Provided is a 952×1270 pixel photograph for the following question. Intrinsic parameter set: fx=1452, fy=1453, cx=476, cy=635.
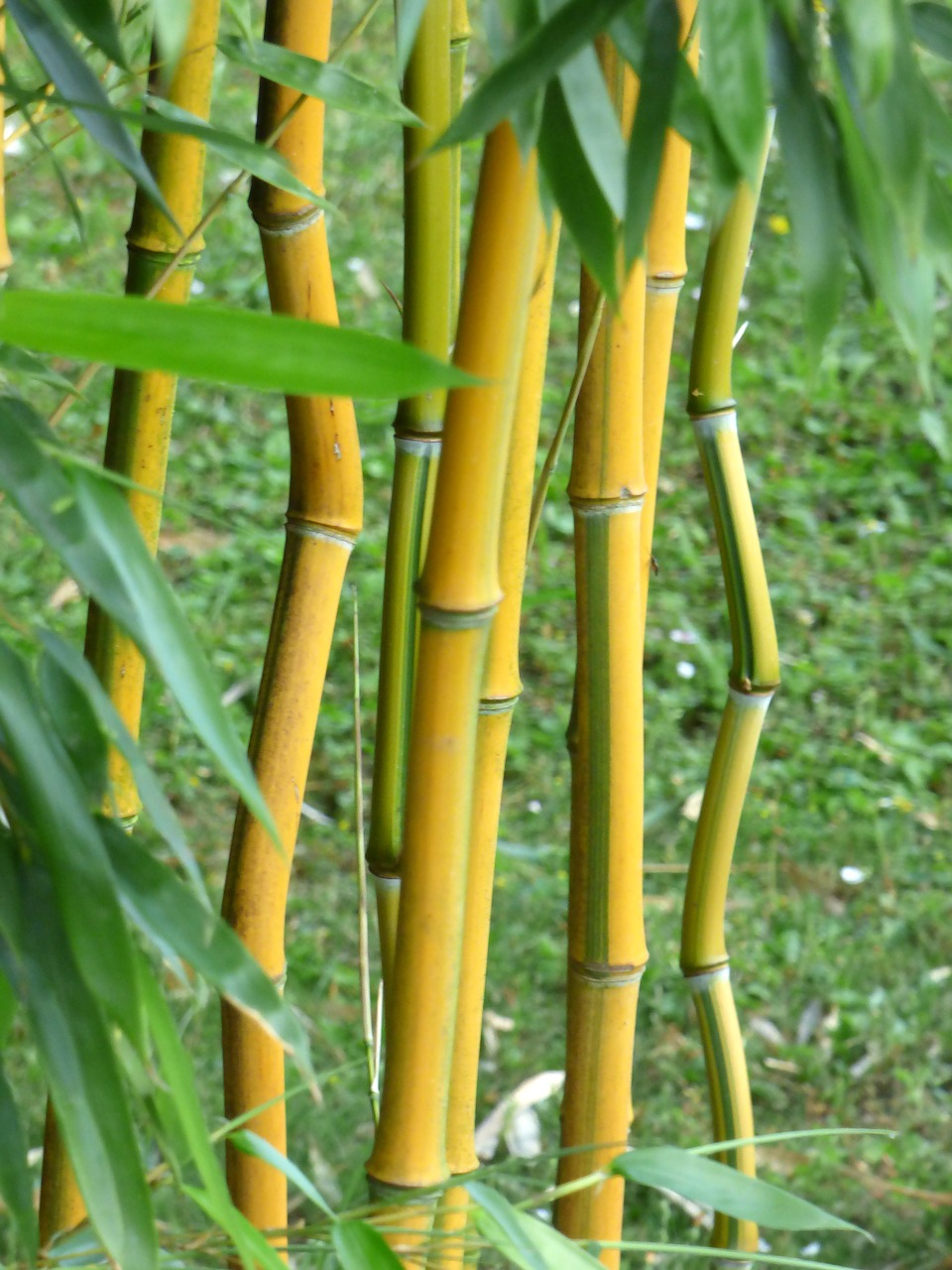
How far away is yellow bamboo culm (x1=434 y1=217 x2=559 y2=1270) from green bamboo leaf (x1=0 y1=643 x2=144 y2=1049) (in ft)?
0.87

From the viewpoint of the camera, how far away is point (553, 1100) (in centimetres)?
165

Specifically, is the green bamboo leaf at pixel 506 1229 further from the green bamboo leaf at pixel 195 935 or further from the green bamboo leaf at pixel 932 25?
the green bamboo leaf at pixel 932 25

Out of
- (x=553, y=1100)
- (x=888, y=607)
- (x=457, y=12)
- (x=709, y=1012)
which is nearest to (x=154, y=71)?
(x=457, y=12)

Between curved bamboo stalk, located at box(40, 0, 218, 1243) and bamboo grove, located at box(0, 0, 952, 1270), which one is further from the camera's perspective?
curved bamboo stalk, located at box(40, 0, 218, 1243)

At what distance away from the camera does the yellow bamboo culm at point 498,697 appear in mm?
690

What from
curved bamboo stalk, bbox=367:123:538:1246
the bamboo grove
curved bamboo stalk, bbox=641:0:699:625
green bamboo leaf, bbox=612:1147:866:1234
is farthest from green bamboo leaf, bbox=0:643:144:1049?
curved bamboo stalk, bbox=641:0:699:625

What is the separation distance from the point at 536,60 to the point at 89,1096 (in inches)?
13.1

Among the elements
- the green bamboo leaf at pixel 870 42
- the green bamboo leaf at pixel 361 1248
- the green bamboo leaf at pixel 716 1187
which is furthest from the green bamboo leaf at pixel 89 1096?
the green bamboo leaf at pixel 870 42

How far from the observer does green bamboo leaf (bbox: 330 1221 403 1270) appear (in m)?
0.53

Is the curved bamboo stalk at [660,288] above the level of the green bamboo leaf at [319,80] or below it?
below

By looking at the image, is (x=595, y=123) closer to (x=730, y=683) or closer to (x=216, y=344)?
(x=216, y=344)

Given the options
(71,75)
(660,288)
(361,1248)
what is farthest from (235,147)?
(361,1248)

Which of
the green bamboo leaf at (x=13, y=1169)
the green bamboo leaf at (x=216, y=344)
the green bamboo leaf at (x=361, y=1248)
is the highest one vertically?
the green bamboo leaf at (x=216, y=344)

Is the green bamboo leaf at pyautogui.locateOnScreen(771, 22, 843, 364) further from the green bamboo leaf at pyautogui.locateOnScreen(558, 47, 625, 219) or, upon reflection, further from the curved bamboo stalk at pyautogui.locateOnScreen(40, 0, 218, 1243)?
the curved bamboo stalk at pyautogui.locateOnScreen(40, 0, 218, 1243)
